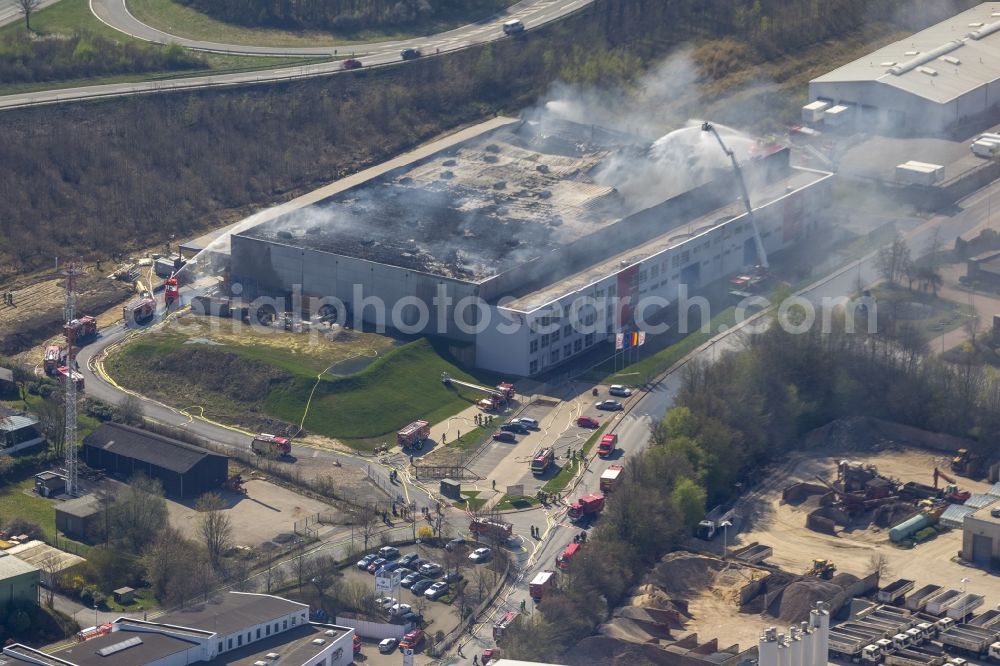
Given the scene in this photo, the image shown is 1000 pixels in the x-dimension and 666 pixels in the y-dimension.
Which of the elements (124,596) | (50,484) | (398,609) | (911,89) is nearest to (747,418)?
(398,609)

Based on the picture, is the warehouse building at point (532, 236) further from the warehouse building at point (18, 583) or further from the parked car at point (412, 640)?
the warehouse building at point (18, 583)

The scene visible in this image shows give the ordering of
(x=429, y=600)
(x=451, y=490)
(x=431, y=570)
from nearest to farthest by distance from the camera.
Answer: (x=429, y=600)
(x=431, y=570)
(x=451, y=490)

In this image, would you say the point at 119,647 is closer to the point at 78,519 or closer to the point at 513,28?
the point at 78,519

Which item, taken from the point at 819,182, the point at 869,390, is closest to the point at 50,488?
the point at 869,390

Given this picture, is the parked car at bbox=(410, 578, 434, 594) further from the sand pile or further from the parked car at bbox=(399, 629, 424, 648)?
the sand pile

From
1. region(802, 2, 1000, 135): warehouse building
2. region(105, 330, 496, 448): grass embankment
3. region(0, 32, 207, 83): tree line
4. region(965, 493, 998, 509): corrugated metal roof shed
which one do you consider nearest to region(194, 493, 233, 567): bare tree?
region(105, 330, 496, 448): grass embankment

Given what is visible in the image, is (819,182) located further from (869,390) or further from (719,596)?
(719,596)
